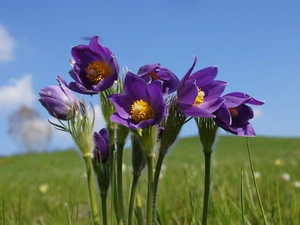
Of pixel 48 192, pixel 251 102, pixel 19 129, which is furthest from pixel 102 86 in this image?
pixel 19 129

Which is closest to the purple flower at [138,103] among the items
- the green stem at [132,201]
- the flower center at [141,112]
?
the flower center at [141,112]

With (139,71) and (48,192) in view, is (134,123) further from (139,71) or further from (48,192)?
(48,192)

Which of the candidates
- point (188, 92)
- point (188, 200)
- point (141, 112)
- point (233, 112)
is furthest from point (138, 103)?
point (188, 200)

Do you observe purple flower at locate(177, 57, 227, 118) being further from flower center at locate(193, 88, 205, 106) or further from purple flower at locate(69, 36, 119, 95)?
purple flower at locate(69, 36, 119, 95)

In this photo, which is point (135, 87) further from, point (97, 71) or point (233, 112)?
point (233, 112)

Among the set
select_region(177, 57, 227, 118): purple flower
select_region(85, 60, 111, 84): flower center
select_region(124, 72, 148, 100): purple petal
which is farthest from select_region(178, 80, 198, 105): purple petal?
select_region(85, 60, 111, 84): flower center

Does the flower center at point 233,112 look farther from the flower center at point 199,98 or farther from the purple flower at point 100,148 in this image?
the purple flower at point 100,148
